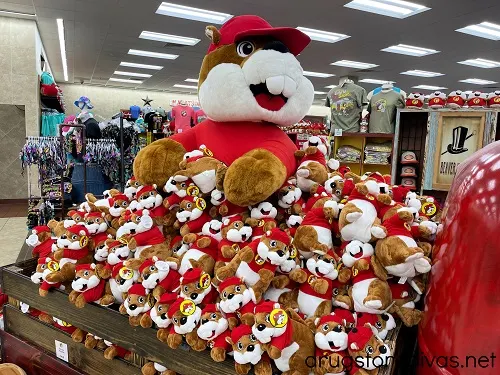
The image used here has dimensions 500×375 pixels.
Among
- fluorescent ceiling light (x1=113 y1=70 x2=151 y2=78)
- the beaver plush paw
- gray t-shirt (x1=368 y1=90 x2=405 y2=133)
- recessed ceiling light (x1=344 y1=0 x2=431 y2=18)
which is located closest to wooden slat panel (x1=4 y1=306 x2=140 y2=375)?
the beaver plush paw

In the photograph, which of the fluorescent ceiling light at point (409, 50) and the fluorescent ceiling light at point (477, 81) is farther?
the fluorescent ceiling light at point (477, 81)

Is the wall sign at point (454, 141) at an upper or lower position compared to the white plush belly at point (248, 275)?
upper

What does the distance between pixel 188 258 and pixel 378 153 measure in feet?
13.0

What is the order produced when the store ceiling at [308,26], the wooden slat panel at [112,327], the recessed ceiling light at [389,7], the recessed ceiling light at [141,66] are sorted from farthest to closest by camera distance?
the recessed ceiling light at [141,66]
the store ceiling at [308,26]
the recessed ceiling light at [389,7]
the wooden slat panel at [112,327]

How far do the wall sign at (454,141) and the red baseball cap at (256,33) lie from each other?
3087mm

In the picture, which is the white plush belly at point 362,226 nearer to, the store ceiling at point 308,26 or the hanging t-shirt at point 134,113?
the store ceiling at point 308,26

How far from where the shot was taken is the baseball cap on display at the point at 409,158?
4.12m

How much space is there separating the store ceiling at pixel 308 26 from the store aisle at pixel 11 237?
3267 millimetres

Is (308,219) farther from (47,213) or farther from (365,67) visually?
(365,67)

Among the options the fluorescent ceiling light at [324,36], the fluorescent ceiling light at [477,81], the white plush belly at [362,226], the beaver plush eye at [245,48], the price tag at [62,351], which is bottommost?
the price tag at [62,351]

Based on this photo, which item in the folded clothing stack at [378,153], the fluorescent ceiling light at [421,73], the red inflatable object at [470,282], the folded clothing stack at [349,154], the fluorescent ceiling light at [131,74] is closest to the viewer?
the red inflatable object at [470,282]

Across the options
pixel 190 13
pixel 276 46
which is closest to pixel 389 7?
pixel 190 13

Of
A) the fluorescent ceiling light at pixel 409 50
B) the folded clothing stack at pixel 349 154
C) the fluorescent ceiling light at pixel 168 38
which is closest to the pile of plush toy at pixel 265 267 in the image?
the folded clothing stack at pixel 349 154

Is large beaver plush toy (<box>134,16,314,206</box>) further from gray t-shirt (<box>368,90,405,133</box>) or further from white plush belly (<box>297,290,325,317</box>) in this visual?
gray t-shirt (<box>368,90,405,133</box>)
